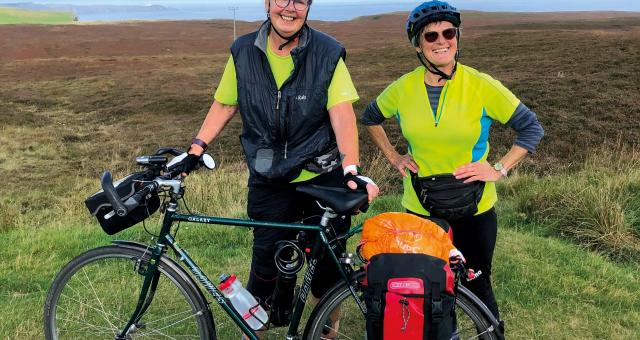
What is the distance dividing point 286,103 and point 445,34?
3.01 ft

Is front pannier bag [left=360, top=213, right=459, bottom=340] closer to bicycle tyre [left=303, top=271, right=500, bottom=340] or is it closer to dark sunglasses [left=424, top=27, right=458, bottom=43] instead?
bicycle tyre [left=303, top=271, right=500, bottom=340]

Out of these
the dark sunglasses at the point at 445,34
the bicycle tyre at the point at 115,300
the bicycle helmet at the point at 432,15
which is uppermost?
the bicycle helmet at the point at 432,15

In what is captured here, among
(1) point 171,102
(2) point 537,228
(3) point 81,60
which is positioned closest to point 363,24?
(3) point 81,60

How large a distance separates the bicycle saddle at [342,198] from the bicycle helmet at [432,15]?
98 centimetres

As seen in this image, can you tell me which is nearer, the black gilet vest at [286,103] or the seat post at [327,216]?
the seat post at [327,216]

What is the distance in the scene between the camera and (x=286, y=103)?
2785 mm

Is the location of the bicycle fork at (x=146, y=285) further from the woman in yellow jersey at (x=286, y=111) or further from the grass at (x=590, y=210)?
the grass at (x=590, y=210)

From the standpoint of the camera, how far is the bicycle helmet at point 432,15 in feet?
9.18

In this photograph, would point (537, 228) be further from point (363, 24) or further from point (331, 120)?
point (363, 24)

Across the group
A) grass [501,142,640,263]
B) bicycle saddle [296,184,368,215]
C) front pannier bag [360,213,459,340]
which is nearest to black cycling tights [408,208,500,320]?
front pannier bag [360,213,459,340]

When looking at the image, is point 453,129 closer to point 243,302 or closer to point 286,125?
point 286,125

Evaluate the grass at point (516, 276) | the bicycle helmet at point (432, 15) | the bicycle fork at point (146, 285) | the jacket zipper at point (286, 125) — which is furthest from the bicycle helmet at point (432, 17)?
the grass at point (516, 276)

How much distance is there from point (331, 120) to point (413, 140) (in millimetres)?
469

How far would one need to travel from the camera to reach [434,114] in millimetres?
2865
